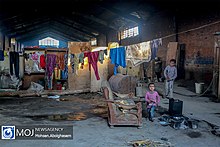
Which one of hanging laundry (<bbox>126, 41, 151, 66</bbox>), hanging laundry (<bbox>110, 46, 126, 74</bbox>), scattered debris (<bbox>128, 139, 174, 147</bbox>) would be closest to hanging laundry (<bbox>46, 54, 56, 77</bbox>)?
hanging laundry (<bbox>110, 46, 126, 74</bbox>)

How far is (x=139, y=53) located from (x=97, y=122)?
3374 millimetres

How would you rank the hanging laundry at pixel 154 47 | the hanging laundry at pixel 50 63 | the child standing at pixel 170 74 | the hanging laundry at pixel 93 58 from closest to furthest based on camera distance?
the hanging laundry at pixel 154 47 < the child standing at pixel 170 74 < the hanging laundry at pixel 93 58 < the hanging laundry at pixel 50 63

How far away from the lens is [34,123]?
6.55 m

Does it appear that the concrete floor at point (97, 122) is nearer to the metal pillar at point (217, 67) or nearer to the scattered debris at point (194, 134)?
the scattered debris at point (194, 134)

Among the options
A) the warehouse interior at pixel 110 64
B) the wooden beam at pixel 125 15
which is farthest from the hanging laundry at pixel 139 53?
the wooden beam at pixel 125 15

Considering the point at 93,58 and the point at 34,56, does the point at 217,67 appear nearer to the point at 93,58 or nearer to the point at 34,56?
the point at 93,58

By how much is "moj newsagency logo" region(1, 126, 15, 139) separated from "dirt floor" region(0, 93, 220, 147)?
28 centimetres

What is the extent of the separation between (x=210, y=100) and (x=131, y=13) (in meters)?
9.59

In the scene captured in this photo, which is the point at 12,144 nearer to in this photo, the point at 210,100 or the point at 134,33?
the point at 210,100

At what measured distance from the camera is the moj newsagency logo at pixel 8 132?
5.39 m

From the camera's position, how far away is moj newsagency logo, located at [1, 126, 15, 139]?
212 inches

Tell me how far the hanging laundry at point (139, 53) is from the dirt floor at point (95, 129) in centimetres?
190

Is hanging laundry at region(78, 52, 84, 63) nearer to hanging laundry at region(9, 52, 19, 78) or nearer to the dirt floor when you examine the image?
hanging laundry at region(9, 52, 19, 78)

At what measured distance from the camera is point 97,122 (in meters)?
6.79
